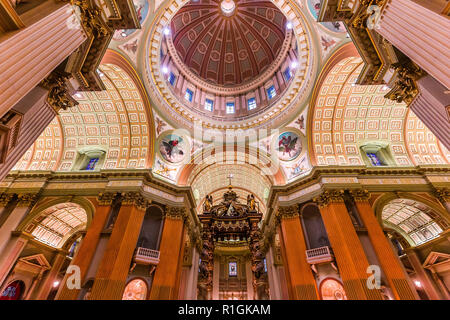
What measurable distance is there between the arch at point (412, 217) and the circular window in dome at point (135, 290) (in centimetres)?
1616

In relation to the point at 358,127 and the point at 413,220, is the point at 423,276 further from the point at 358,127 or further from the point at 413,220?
the point at 358,127

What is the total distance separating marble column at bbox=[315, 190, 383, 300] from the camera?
36.6 ft

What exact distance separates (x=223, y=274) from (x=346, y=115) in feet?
86.7

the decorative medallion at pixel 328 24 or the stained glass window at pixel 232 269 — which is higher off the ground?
the decorative medallion at pixel 328 24

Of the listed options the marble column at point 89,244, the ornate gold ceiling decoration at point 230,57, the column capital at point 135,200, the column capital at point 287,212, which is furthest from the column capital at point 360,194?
the marble column at point 89,244

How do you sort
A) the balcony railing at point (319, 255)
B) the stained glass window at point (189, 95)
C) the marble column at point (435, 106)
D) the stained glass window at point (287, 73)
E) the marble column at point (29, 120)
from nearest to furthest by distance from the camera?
the marble column at point (29, 120) → the marble column at point (435, 106) → the balcony railing at point (319, 255) → the stained glass window at point (287, 73) → the stained glass window at point (189, 95)

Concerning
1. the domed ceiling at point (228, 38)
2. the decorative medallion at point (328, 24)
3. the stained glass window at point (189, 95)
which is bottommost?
the decorative medallion at point (328, 24)

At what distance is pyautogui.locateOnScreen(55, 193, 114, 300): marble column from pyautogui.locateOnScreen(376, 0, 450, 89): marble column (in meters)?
17.1

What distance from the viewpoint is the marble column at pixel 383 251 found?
10877 millimetres

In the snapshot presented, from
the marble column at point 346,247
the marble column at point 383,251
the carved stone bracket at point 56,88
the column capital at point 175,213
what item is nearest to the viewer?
the carved stone bracket at point 56,88

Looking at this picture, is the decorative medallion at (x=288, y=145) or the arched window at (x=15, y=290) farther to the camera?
the decorative medallion at (x=288, y=145)

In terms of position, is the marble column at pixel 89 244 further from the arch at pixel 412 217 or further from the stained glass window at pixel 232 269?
the stained glass window at pixel 232 269

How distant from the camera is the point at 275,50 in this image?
25.7 metres
